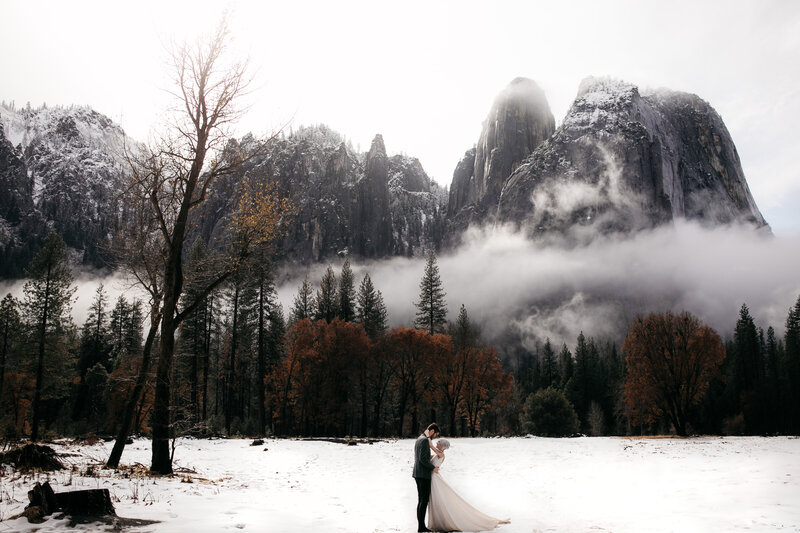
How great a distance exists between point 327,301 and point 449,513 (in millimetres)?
48447

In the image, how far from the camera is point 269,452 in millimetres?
23312

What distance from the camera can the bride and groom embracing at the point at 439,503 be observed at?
28.3ft

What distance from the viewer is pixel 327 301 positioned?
5616 centimetres

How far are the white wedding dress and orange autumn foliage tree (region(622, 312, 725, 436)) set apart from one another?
1355 inches

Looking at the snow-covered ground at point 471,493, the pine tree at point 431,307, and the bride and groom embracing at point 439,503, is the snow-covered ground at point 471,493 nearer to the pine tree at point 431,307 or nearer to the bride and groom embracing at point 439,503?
the bride and groom embracing at point 439,503

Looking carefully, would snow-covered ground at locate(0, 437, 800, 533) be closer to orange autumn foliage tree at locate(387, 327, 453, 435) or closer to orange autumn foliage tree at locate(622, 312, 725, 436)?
orange autumn foliage tree at locate(622, 312, 725, 436)

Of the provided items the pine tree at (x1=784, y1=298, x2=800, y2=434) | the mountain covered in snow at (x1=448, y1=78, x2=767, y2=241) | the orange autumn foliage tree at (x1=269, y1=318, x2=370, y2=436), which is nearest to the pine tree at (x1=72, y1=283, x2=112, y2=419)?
the orange autumn foliage tree at (x1=269, y1=318, x2=370, y2=436)

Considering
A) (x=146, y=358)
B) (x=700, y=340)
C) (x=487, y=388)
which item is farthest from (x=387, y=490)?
(x=487, y=388)

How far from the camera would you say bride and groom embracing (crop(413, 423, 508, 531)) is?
8.64 m

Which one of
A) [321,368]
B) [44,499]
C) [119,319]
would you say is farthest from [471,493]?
[119,319]

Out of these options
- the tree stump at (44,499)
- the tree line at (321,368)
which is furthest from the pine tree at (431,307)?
the tree stump at (44,499)

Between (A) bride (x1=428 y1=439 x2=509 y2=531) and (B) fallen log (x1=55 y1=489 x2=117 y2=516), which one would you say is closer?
(B) fallen log (x1=55 y1=489 x2=117 y2=516)

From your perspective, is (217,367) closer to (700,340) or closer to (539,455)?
(539,455)

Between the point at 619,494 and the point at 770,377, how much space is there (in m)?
78.8
